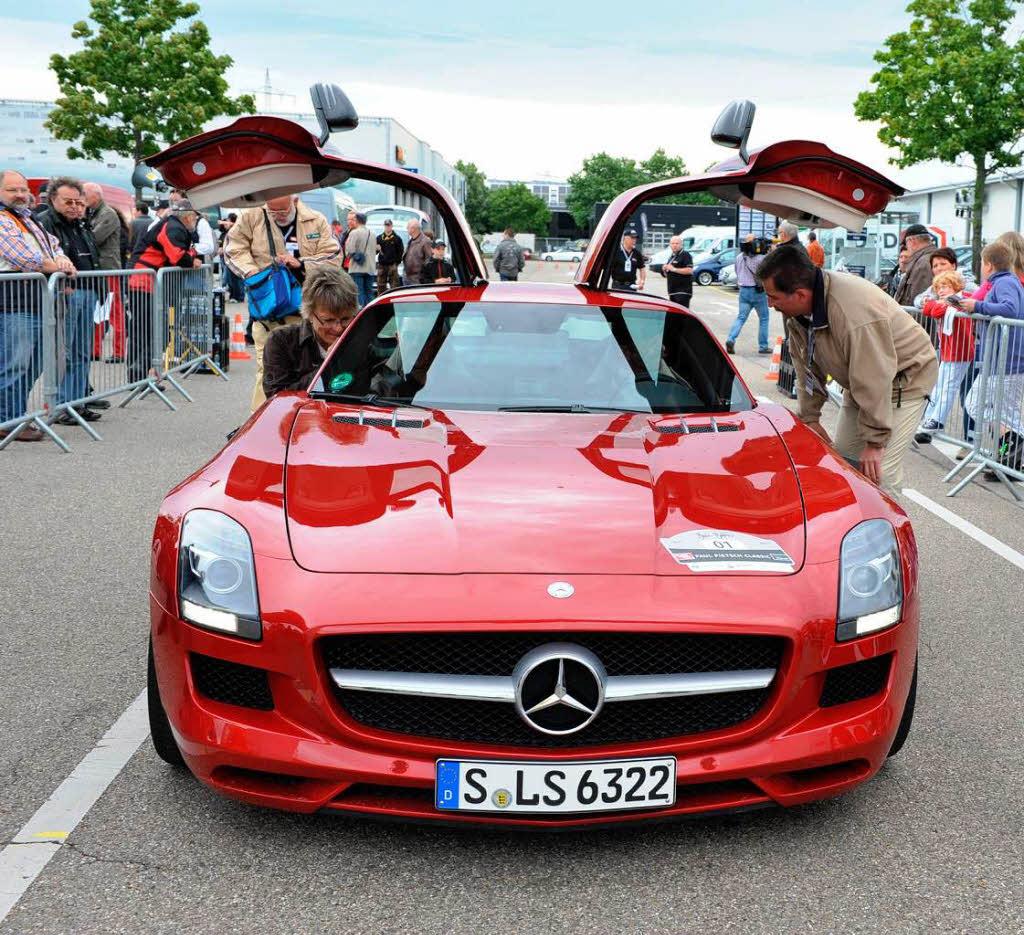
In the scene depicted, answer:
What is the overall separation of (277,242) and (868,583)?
682cm

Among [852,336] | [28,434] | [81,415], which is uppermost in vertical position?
[852,336]

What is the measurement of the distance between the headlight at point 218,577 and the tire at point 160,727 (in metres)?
0.29

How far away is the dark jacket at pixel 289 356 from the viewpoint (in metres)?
5.92

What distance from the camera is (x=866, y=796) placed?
3.45m

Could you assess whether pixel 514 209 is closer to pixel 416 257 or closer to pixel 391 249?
pixel 391 249

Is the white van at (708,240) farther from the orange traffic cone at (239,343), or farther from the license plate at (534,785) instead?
the license plate at (534,785)

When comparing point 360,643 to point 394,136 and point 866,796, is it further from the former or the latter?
point 394,136

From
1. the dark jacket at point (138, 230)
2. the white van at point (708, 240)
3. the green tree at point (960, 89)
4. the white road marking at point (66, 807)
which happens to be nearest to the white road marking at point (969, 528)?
the white road marking at point (66, 807)

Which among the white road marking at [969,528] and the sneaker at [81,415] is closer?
the white road marking at [969,528]

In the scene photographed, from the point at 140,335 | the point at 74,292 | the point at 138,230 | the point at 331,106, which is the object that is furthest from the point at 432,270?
the point at 331,106

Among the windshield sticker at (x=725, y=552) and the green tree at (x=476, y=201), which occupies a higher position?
the windshield sticker at (x=725, y=552)

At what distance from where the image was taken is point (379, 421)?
409 centimetres

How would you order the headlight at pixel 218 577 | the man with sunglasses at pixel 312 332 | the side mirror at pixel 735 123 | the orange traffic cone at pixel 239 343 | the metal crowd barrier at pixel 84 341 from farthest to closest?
the orange traffic cone at pixel 239 343 → the metal crowd barrier at pixel 84 341 → the man with sunglasses at pixel 312 332 → the side mirror at pixel 735 123 → the headlight at pixel 218 577

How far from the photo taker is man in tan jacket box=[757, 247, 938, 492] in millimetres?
5082
